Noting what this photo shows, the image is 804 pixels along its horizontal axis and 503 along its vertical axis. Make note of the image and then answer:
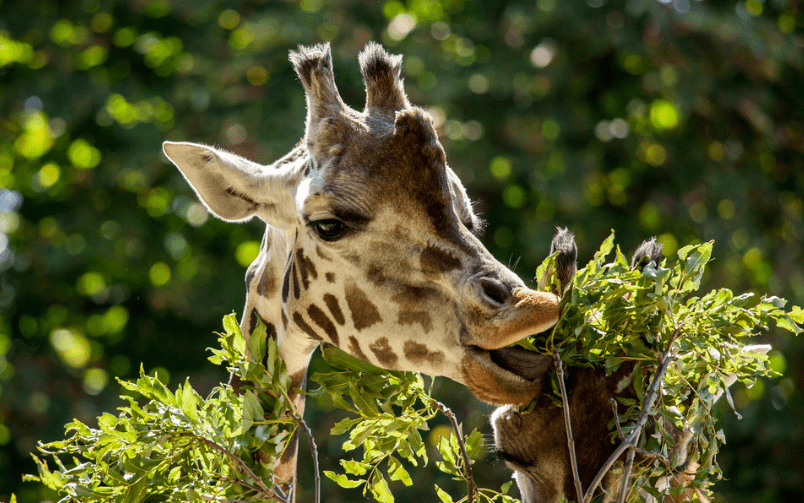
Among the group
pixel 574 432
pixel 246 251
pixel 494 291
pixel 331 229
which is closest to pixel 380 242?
pixel 331 229

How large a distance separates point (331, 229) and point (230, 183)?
43 centimetres

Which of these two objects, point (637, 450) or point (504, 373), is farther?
point (504, 373)

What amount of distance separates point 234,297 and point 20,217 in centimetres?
262

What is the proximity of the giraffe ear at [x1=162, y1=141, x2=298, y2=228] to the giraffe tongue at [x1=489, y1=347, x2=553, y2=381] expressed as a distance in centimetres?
75

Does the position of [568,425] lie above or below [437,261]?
below

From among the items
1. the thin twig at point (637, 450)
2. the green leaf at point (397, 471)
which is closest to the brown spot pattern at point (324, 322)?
the green leaf at point (397, 471)

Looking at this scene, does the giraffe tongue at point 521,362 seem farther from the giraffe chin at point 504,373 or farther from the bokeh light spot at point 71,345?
the bokeh light spot at point 71,345

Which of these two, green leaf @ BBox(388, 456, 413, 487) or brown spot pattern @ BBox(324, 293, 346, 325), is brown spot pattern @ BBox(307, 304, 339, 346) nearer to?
brown spot pattern @ BBox(324, 293, 346, 325)

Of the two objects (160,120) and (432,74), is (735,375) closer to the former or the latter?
(432,74)

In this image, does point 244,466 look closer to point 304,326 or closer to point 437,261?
point 304,326

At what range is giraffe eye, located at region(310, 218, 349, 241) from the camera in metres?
2.15

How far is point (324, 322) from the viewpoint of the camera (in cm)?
229

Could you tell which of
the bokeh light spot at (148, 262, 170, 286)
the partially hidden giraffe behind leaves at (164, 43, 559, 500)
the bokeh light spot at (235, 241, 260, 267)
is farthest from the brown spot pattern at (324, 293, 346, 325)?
the bokeh light spot at (148, 262, 170, 286)

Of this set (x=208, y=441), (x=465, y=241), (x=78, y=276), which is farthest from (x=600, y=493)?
(x=78, y=276)
